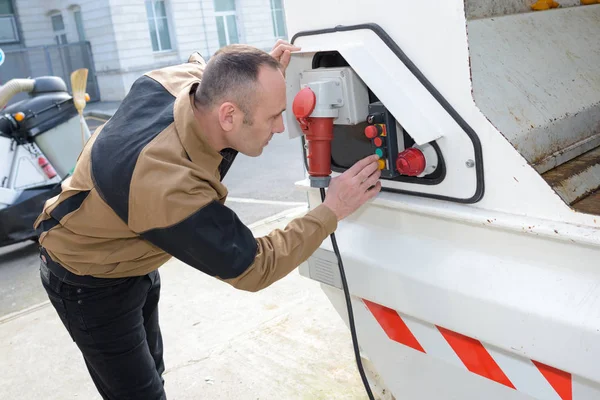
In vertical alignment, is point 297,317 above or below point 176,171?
below

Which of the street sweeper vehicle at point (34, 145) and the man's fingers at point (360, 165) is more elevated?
the man's fingers at point (360, 165)

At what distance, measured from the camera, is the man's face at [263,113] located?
1.46 meters

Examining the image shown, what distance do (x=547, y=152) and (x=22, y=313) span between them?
333 centimetres

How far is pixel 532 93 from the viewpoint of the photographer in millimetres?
1526

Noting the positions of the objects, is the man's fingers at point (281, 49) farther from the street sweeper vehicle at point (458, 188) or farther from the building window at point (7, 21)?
the building window at point (7, 21)

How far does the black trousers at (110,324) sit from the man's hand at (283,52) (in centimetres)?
85

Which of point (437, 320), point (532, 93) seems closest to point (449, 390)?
point (437, 320)

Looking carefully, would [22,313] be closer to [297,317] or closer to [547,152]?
[297,317]

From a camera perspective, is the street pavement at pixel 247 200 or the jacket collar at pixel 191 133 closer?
the jacket collar at pixel 191 133

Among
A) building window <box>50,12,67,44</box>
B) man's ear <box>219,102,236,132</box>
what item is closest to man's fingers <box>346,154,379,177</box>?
man's ear <box>219,102,236,132</box>

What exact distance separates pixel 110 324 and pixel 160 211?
646mm

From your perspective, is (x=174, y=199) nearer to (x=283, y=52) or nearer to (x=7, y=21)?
(x=283, y=52)

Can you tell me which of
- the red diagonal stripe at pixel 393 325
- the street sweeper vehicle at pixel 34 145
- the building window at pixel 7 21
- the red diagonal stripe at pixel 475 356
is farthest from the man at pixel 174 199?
the building window at pixel 7 21

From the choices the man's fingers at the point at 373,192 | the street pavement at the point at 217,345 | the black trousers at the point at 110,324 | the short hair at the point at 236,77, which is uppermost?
the short hair at the point at 236,77
